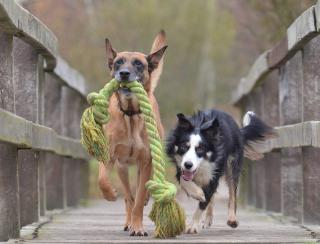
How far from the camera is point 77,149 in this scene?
12.4 m

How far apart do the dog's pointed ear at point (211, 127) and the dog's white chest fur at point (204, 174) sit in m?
0.27

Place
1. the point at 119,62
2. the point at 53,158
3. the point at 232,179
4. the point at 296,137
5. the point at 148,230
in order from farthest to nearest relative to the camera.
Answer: the point at 53,158, the point at 232,179, the point at 296,137, the point at 148,230, the point at 119,62

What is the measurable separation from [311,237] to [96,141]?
1714mm

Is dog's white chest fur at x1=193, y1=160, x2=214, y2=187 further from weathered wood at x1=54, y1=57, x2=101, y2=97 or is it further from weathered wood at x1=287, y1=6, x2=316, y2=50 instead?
weathered wood at x1=54, y1=57, x2=101, y2=97

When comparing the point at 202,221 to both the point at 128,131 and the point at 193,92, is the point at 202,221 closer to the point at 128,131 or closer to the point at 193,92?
the point at 128,131

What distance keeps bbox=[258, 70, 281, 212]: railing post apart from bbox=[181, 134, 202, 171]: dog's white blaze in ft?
9.84

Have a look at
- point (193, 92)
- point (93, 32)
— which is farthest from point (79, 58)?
point (193, 92)

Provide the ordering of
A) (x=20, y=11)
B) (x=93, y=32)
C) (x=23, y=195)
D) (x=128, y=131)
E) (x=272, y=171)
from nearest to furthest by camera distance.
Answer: (x=20, y=11)
(x=128, y=131)
(x=23, y=195)
(x=272, y=171)
(x=93, y=32)

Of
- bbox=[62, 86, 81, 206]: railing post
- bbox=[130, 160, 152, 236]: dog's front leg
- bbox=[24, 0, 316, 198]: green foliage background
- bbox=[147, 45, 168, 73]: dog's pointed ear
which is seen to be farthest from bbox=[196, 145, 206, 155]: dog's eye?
bbox=[24, 0, 316, 198]: green foliage background

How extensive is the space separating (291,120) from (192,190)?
7.29 ft

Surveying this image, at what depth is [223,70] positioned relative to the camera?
38.5 metres

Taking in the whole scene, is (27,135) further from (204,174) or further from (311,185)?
(311,185)

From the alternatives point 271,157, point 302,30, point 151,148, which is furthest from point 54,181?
point 302,30

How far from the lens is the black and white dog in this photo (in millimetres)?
7557
